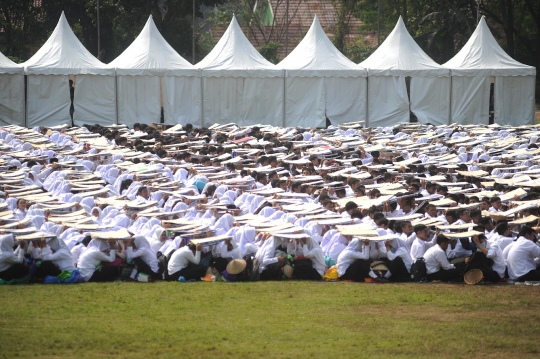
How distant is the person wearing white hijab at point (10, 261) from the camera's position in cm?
1344

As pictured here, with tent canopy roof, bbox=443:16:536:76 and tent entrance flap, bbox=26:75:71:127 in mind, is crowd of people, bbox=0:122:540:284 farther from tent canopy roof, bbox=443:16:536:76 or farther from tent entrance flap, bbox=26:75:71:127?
tent canopy roof, bbox=443:16:536:76

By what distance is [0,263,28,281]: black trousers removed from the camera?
1349 centimetres

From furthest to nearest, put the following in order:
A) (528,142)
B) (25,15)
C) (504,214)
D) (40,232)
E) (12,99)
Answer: (25,15), (12,99), (528,142), (504,214), (40,232)

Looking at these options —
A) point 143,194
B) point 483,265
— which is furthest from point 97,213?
point 483,265

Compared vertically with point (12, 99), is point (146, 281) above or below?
below

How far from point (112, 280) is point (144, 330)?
3.33m

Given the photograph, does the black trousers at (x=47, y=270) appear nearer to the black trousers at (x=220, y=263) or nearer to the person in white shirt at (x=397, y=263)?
the black trousers at (x=220, y=263)

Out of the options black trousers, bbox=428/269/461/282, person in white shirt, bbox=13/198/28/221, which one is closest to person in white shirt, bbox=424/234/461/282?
black trousers, bbox=428/269/461/282

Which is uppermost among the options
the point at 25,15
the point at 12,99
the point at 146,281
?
the point at 25,15

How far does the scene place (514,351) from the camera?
33.2ft

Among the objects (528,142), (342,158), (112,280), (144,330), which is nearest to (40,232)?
(112,280)

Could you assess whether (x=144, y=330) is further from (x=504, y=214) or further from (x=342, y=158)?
(x=342, y=158)

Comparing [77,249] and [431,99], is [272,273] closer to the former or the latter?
[77,249]

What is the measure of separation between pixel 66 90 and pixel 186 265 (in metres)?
21.5
